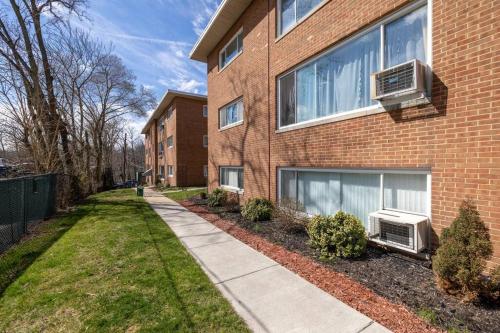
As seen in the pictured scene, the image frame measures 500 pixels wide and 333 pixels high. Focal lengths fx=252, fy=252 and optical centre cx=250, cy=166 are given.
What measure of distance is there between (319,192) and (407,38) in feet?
12.2

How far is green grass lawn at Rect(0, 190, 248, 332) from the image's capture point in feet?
9.49

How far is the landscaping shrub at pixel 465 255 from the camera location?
2912mm

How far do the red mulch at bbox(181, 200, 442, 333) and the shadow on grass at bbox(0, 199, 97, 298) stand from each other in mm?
4305

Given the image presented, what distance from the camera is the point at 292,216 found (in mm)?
6312

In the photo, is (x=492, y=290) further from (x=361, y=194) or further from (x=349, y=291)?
(x=361, y=194)

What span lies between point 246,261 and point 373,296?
86.5 inches

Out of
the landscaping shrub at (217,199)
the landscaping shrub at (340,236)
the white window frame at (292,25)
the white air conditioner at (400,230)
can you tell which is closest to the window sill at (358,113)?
the white air conditioner at (400,230)

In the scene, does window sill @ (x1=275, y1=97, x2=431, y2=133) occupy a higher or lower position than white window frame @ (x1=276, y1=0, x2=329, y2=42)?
lower

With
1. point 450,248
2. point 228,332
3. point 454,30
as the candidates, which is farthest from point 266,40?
point 228,332

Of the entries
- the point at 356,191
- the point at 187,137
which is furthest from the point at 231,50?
the point at 187,137

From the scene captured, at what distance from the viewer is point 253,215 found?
773cm

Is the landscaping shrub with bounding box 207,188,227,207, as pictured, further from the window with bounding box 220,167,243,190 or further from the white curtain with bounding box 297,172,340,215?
the white curtain with bounding box 297,172,340,215

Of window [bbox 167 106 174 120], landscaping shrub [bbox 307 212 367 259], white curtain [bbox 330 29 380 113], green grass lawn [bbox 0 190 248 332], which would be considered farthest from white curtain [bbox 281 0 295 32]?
window [bbox 167 106 174 120]

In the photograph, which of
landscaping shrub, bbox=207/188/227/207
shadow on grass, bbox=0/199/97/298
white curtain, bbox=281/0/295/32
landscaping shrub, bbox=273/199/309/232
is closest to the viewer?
shadow on grass, bbox=0/199/97/298
